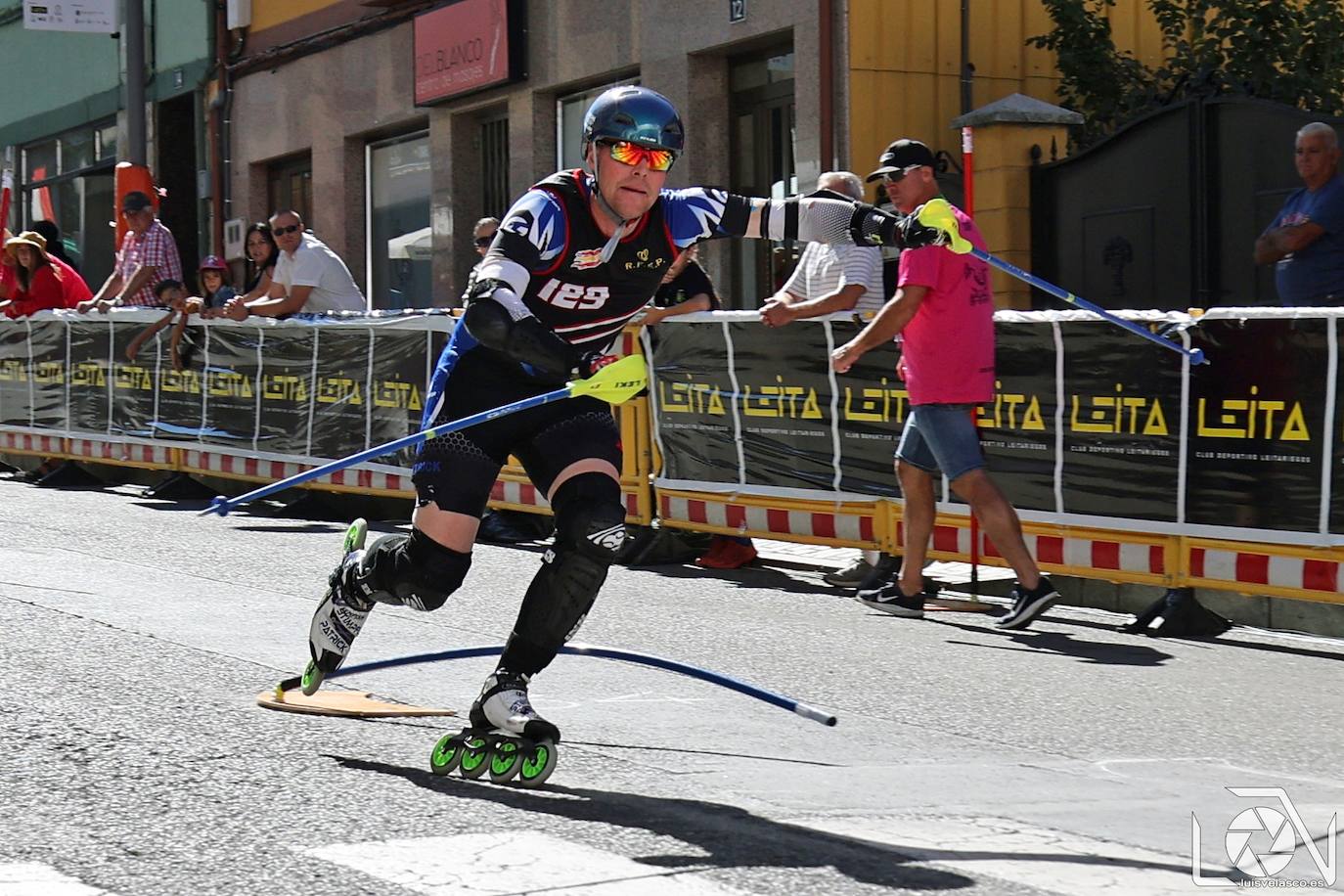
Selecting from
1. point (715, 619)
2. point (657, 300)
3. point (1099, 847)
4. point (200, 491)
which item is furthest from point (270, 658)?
point (200, 491)

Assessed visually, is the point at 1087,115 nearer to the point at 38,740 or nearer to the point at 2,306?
the point at 2,306

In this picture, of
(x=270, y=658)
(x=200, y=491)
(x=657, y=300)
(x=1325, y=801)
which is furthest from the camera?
(x=200, y=491)

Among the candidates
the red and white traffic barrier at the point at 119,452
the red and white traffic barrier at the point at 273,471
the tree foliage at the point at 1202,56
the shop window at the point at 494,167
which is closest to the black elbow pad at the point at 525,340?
the red and white traffic barrier at the point at 273,471

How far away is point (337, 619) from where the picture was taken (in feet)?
20.0

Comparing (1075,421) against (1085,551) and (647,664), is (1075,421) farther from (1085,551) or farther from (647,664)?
(647,664)

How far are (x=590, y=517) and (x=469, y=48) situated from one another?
637 inches

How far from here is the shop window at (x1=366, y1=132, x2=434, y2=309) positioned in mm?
22781

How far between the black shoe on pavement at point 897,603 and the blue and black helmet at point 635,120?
4.05 m

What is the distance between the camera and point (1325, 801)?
17.3 feet

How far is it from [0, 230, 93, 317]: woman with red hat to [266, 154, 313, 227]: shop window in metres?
7.69

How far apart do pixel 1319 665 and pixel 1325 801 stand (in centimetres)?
284

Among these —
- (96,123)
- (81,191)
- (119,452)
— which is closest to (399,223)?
(119,452)

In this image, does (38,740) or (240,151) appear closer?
(38,740)

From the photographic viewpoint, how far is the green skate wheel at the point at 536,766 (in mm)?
5312
